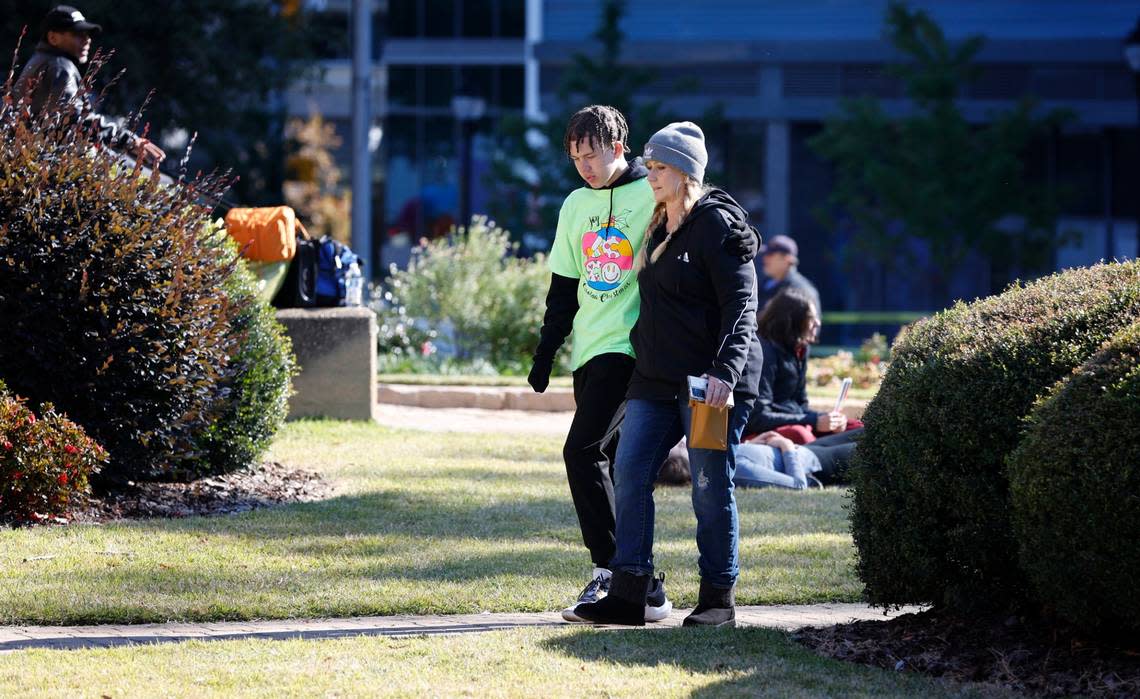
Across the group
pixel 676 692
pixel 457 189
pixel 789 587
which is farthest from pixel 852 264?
pixel 676 692

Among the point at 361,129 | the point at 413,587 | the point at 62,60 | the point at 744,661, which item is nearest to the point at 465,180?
the point at 361,129

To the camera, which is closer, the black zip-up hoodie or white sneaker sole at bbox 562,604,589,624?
the black zip-up hoodie

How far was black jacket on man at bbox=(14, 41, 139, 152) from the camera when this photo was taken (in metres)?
8.11

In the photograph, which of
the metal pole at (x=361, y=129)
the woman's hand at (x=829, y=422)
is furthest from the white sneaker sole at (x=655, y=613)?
the metal pole at (x=361, y=129)

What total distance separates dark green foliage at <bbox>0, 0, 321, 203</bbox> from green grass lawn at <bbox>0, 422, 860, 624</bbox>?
46.9 feet

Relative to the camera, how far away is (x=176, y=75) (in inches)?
911

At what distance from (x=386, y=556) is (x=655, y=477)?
1.85 m

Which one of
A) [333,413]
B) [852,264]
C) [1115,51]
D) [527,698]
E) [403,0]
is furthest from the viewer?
[403,0]

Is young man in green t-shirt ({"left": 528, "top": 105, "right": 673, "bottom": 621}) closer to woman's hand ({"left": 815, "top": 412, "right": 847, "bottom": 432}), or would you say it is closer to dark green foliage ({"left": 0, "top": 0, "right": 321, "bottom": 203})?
woman's hand ({"left": 815, "top": 412, "right": 847, "bottom": 432})

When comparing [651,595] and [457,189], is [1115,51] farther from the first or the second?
[651,595]

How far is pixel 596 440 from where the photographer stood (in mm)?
5750

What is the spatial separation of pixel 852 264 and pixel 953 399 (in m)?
27.2

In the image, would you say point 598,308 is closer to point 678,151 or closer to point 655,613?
point 678,151

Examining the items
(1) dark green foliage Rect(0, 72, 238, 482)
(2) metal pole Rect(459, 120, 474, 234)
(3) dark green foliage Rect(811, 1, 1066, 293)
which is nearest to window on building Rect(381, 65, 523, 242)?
(2) metal pole Rect(459, 120, 474, 234)
